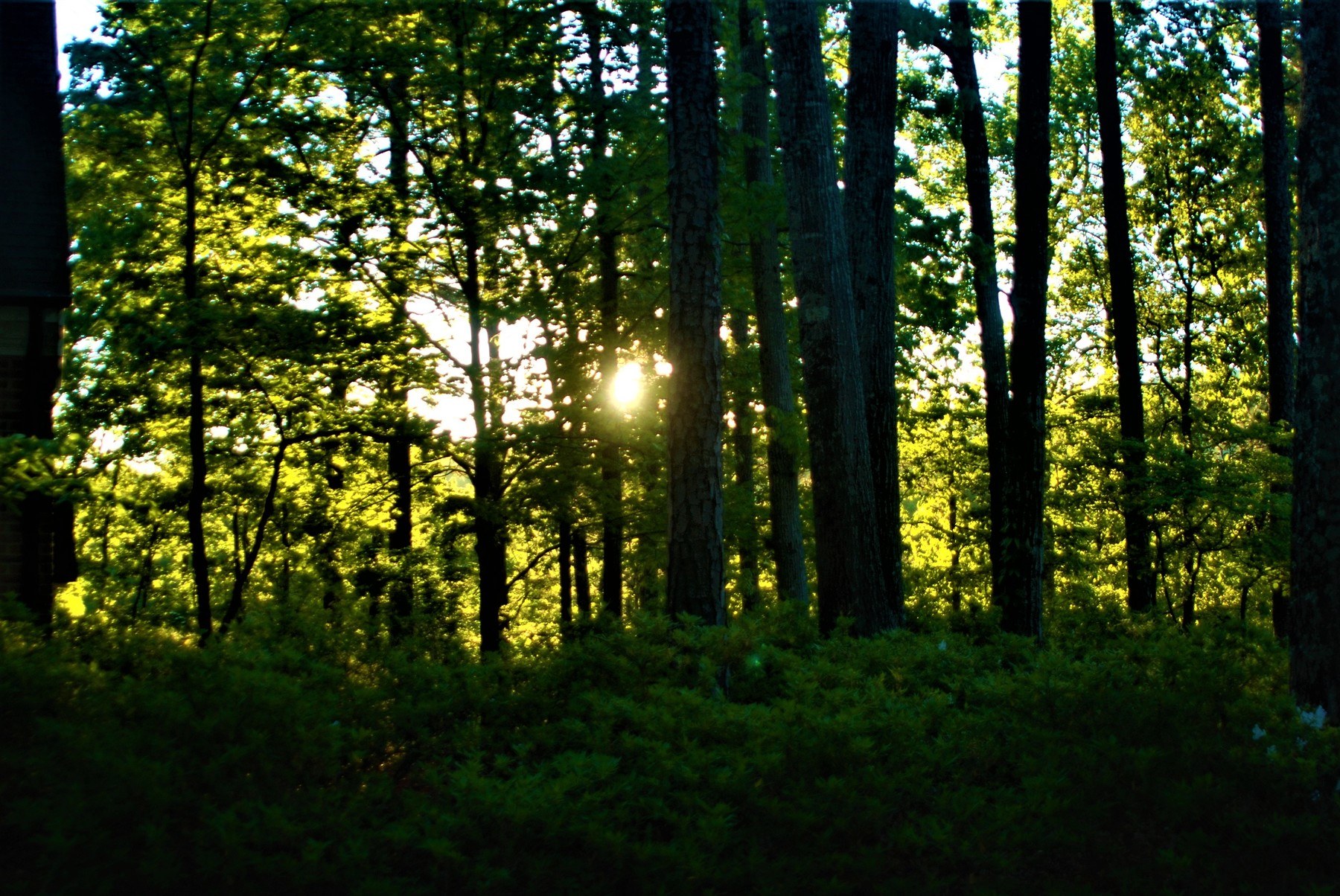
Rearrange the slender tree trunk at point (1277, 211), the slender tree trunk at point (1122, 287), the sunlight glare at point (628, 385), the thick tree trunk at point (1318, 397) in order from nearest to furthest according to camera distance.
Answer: the thick tree trunk at point (1318, 397)
the sunlight glare at point (628, 385)
the slender tree trunk at point (1122, 287)
the slender tree trunk at point (1277, 211)

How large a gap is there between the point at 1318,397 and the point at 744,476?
47.2 ft

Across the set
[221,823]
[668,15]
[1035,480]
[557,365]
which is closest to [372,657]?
[221,823]

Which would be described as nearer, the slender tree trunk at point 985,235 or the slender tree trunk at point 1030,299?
the slender tree trunk at point 1030,299

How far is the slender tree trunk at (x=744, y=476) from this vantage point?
18.0 m

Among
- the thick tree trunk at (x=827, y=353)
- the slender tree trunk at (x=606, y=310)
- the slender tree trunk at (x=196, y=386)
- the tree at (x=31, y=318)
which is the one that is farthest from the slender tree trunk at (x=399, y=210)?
the thick tree trunk at (x=827, y=353)

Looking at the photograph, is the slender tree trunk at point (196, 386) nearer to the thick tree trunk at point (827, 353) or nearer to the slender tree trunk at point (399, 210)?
the slender tree trunk at point (399, 210)

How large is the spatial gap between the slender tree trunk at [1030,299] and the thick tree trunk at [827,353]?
1.99 metres

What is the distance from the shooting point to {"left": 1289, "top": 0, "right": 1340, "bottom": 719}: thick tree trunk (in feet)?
22.7

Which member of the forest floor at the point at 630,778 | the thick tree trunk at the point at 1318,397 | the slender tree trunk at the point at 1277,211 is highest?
the slender tree trunk at the point at 1277,211

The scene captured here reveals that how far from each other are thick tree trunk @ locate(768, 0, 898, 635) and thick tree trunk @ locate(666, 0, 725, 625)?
64.7 inches

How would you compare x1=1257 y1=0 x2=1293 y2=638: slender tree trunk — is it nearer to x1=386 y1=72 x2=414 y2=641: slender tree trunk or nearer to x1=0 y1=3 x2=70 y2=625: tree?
x1=386 y1=72 x2=414 y2=641: slender tree trunk

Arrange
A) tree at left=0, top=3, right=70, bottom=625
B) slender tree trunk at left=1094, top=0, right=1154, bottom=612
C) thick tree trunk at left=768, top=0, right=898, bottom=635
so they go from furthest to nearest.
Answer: slender tree trunk at left=1094, top=0, right=1154, bottom=612 → tree at left=0, top=3, right=70, bottom=625 → thick tree trunk at left=768, top=0, right=898, bottom=635

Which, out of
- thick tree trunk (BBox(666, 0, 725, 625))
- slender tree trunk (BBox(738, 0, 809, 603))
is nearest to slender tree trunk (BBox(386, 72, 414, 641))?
slender tree trunk (BBox(738, 0, 809, 603))

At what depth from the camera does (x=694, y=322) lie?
8711 millimetres
